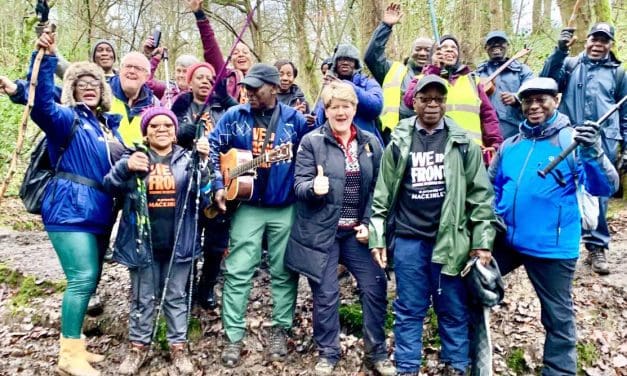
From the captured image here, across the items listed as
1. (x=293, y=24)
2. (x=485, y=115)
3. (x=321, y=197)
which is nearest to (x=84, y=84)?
(x=321, y=197)

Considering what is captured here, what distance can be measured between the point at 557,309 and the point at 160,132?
12.0ft

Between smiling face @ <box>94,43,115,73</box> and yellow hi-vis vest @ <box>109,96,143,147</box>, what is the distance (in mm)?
912

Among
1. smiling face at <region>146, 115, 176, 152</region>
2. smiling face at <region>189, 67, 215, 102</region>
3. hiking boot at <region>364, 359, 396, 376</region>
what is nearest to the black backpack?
smiling face at <region>146, 115, 176, 152</region>

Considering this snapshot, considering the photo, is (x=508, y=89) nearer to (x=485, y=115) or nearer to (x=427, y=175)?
(x=485, y=115)

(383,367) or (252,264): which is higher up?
(252,264)

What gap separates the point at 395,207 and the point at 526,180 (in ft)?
3.53

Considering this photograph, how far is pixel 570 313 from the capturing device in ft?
13.4

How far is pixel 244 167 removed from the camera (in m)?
4.73

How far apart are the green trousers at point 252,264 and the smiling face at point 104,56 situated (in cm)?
277

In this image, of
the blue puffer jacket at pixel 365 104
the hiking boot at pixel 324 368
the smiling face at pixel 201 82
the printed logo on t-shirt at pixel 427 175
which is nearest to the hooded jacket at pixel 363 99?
the blue puffer jacket at pixel 365 104

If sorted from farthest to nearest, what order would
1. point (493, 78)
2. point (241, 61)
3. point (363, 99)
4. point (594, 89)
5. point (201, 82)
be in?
point (241, 61) → point (493, 78) → point (594, 89) → point (201, 82) → point (363, 99)

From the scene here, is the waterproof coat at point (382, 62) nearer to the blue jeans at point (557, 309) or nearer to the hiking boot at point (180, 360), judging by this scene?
the blue jeans at point (557, 309)

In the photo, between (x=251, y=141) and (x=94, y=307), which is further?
(x=94, y=307)

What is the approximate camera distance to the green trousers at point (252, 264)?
4777 mm
